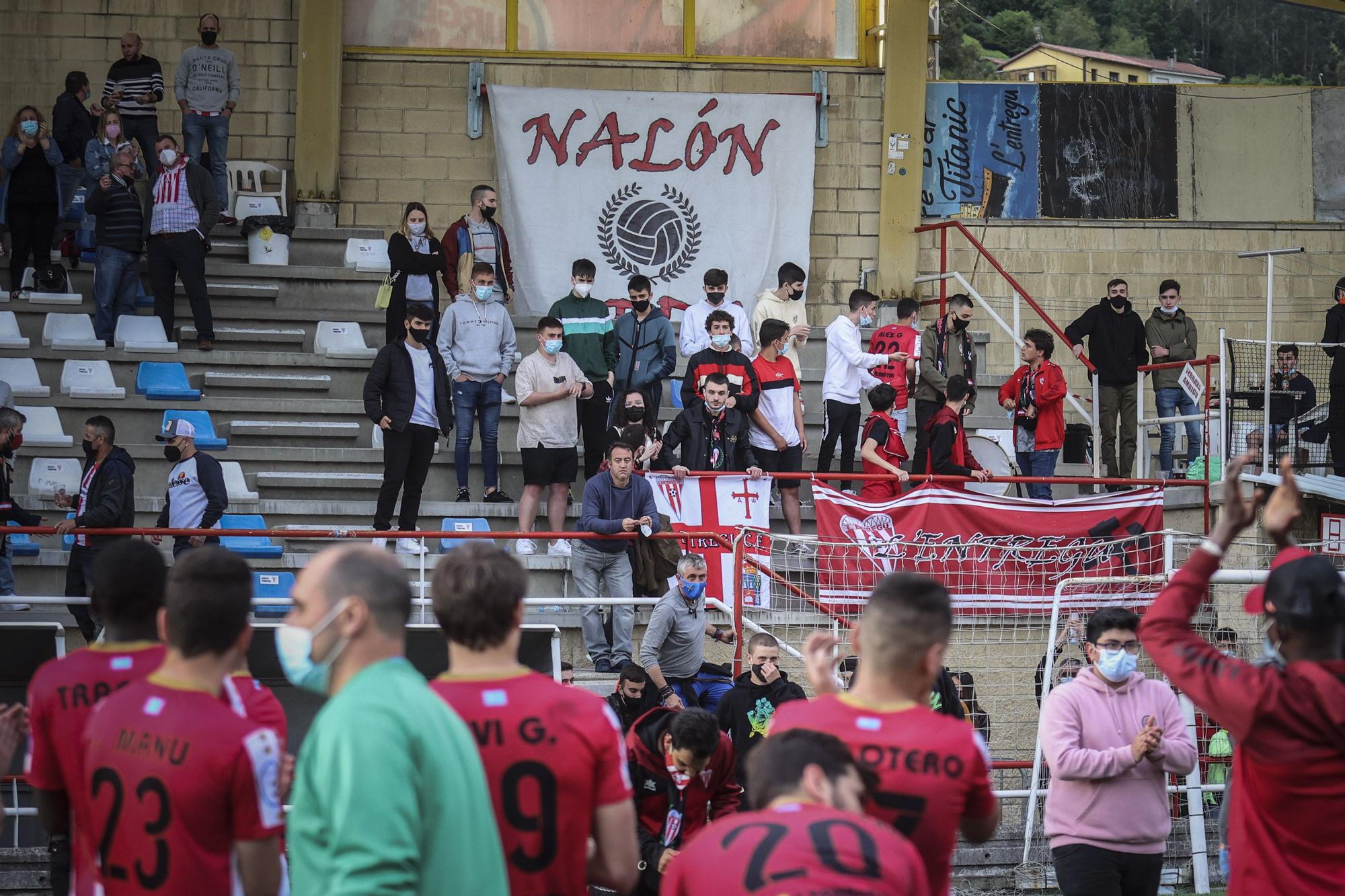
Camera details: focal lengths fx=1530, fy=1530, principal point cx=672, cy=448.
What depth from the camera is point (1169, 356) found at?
608 inches

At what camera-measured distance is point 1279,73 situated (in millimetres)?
44188

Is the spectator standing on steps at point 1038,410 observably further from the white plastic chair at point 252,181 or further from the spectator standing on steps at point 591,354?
the white plastic chair at point 252,181

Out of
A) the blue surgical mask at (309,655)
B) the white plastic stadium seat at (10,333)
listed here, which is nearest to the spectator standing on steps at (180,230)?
the white plastic stadium seat at (10,333)

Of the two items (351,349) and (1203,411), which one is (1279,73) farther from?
(351,349)

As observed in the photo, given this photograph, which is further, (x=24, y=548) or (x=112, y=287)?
(x=112, y=287)

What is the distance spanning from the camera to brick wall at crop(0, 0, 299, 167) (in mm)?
17531

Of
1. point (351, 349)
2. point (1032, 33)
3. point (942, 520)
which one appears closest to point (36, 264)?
point (351, 349)

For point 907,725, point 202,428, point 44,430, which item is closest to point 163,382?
point 202,428

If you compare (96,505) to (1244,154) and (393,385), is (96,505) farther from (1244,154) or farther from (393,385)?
(1244,154)

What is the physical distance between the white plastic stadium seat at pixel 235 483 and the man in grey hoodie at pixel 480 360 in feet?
5.88

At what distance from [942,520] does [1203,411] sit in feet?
13.3

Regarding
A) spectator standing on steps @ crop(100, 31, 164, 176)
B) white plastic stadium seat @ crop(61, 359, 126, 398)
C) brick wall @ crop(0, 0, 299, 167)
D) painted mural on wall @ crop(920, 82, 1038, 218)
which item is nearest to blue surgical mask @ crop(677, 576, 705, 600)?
white plastic stadium seat @ crop(61, 359, 126, 398)

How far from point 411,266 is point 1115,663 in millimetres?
9025

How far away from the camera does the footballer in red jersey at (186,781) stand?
141 inches
